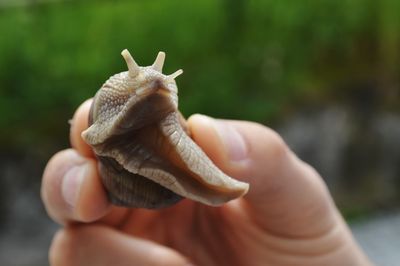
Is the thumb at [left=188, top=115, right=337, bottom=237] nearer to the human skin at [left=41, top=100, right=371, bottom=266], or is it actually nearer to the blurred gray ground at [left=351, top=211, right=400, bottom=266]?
the human skin at [left=41, top=100, right=371, bottom=266]

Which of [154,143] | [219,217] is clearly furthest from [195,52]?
[154,143]

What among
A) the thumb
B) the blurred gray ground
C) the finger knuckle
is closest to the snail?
the thumb

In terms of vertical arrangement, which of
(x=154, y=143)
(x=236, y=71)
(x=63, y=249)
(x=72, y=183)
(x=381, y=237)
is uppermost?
(x=236, y=71)

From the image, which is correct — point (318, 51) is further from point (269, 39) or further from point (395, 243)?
point (395, 243)

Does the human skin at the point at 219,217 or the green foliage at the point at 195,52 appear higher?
the green foliage at the point at 195,52

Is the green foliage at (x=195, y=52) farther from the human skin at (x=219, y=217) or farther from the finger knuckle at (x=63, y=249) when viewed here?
the finger knuckle at (x=63, y=249)

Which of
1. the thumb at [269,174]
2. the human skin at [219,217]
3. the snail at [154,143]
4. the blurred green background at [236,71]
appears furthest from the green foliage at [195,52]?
the snail at [154,143]

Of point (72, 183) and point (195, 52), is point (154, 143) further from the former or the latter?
point (195, 52)
